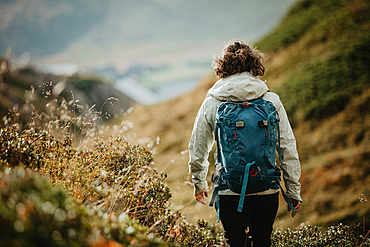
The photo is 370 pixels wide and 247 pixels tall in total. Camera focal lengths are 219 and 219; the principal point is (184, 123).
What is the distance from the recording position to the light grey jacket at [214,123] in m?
1.81

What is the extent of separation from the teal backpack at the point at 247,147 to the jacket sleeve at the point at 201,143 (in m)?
0.15

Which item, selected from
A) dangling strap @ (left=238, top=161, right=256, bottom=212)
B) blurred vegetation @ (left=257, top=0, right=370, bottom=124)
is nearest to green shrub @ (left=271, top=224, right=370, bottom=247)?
dangling strap @ (left=238, top=161, right=256, bottom=212)

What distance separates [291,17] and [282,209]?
495 inches

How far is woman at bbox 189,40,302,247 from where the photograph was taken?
1771 mm

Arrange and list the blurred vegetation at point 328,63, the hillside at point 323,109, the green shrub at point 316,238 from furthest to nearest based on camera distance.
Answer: the blurred vegetation at point 328,63
the hillside at point 323,109
the green shrub at point 316,238

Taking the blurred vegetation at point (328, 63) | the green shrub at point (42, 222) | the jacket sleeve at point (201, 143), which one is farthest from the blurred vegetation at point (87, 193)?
the blurred vegetation at point (328, 63)

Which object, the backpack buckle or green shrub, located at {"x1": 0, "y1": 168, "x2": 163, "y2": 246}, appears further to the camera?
the backpack buckle

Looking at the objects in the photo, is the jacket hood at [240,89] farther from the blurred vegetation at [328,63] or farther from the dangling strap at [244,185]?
the blurred vegetation at [328,63]

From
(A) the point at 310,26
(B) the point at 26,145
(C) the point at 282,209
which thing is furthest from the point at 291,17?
(B) the point at 26,145

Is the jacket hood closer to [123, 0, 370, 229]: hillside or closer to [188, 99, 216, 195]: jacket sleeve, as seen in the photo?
→ [188, 99, 216, 195]: jacket sleeve

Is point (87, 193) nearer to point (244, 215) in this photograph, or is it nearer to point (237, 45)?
point (244, 215)

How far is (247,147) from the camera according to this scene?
5.49 feet

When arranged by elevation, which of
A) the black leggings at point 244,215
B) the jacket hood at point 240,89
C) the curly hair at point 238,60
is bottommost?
the black leggings at point 244,215

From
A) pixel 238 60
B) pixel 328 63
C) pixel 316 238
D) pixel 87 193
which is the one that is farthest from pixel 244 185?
pixel 328 63
